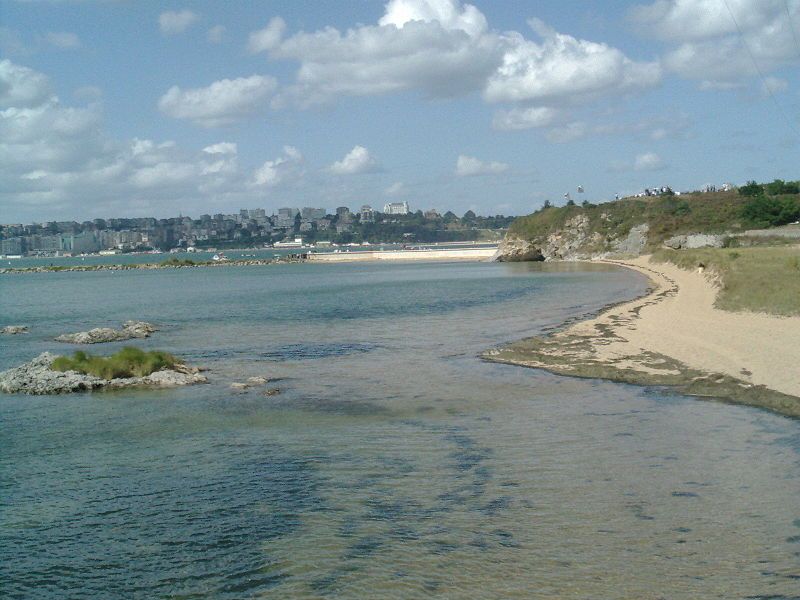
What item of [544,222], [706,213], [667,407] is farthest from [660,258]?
[667,407]

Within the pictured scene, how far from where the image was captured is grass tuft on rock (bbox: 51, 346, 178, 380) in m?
23.1

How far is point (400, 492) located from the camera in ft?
38.9

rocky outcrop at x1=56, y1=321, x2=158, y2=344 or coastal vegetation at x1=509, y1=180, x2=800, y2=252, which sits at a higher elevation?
coastal vegetation at x1=509, y1=180, x2=800, y2=252

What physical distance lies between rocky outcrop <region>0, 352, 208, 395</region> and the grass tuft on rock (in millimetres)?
339

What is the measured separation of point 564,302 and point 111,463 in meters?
37.7

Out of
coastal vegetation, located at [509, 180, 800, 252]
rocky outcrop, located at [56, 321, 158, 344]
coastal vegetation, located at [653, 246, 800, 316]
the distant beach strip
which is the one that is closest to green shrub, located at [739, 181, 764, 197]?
coastal vegetation, located at [509, 180, 800, 252]

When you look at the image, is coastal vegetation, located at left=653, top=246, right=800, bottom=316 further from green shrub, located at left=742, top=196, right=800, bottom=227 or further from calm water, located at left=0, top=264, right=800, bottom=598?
green shrub, located at left=742, top=196, right=800, bottom=227

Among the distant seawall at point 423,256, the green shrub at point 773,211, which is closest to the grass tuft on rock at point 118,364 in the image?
the green shrub at point 773,211

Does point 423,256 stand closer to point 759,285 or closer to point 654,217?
point 654,217

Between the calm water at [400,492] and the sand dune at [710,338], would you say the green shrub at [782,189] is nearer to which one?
the sand dune at [710,338]

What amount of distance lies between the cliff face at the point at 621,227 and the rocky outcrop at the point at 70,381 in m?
86.0

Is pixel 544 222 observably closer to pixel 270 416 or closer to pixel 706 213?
pixel 706 213

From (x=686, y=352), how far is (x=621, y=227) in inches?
4275

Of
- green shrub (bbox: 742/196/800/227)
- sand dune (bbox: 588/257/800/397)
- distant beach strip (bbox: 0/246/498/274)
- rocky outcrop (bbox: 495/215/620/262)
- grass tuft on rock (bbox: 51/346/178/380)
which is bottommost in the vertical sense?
grass tuft on rock (bbox: 51/346/178/380)
